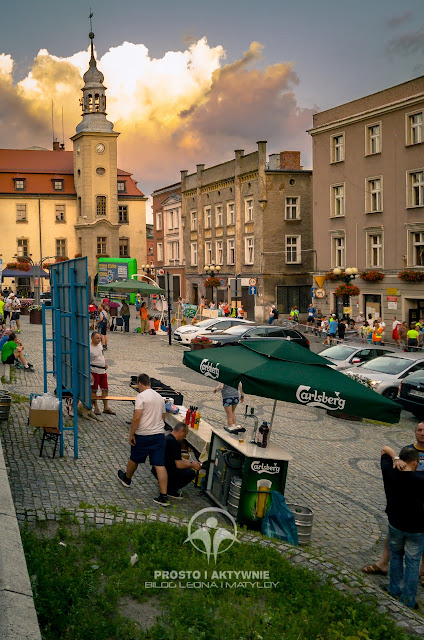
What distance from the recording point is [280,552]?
26.8 ft

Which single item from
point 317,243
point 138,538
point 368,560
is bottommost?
point 368,560

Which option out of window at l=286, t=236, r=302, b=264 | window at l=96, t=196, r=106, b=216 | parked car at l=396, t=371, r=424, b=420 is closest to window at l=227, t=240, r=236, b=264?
window at l=286, t=236, r=302, b=264

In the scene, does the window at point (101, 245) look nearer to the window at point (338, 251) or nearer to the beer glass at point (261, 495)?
the window at point (338, 251)

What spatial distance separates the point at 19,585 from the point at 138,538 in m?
2.65

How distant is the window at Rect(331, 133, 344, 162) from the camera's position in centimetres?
4423

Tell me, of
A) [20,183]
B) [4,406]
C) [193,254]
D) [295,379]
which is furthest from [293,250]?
[295,379]

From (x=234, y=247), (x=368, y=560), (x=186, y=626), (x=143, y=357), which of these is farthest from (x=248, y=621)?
(x=234, y=247)

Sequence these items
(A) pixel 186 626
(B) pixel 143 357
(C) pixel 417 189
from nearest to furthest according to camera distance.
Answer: (A) pixel 186 626 → (B) pixel 143 357 → (C) pixel 417 189

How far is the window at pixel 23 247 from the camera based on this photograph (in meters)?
80.6

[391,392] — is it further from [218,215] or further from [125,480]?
[218,215]

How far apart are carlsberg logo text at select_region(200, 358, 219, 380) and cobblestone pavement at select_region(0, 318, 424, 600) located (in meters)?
1.77

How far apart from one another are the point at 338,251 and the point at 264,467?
37.0 m

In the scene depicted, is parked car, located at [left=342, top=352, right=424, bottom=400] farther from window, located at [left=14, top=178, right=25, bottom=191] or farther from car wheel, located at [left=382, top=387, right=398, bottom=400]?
window, located at [left=14, top=178, right=25, bottom=191]

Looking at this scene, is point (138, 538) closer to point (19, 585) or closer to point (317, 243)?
point (19, 585)
